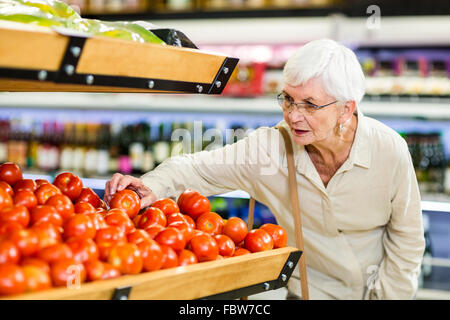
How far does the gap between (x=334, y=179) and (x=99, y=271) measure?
1059 mm

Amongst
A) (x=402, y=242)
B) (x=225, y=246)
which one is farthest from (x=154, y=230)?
(x=402, y=242)

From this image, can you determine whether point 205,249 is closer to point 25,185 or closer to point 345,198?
point 25,185

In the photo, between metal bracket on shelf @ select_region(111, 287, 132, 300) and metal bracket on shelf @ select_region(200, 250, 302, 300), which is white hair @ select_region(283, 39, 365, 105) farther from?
metal bracket on shelf @ select_region(111, 287, 132, 300)

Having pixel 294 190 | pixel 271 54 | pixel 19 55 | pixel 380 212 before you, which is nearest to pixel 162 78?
pixel 19 55

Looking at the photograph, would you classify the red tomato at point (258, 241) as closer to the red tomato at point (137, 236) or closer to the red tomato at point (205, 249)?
the red tomato at point (205, 249)

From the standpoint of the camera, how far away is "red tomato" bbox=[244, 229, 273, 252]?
48.6 inches

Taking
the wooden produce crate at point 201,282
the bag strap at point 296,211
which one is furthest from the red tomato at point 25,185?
the bag strap at point 296,211

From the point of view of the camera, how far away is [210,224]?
1.31 metres

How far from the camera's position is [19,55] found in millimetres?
847

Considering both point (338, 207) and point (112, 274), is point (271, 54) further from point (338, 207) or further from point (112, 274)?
point (112, 274)

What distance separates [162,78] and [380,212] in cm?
107

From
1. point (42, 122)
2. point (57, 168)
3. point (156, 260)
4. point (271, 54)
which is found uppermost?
point (271, 54)

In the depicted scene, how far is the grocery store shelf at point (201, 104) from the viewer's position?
3.06 m

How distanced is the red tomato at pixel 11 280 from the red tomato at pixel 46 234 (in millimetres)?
96
